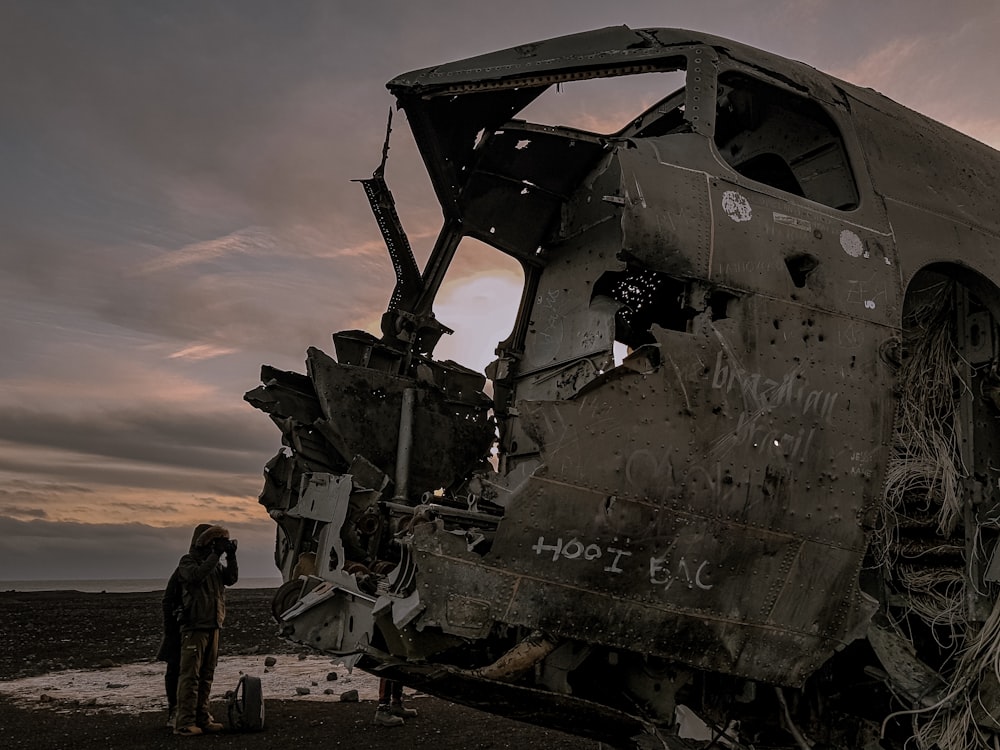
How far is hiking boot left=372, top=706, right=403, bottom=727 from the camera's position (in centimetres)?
829

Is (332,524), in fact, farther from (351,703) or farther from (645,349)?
(351,703)

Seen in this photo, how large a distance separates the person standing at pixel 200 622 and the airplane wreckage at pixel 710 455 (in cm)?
204

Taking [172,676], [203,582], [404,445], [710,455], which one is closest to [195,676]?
[172,676]

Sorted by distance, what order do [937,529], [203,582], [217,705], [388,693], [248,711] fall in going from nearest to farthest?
[937,529]
[248,711]
[203,582]
[388,693]
[217,705]

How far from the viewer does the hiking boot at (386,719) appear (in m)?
8.29

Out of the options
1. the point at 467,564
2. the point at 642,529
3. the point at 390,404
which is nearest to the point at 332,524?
the point at 390,404

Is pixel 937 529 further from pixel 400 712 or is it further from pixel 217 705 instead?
pixel 217 705

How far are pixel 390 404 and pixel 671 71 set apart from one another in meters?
3.39

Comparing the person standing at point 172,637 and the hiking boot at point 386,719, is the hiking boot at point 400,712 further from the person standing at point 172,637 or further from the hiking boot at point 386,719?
the person standing at point 172,637

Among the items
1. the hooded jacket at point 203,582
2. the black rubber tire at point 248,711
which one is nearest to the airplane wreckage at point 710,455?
the hooded jacket at point 203,582

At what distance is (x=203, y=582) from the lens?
8.25 metres

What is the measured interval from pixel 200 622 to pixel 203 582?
38cm

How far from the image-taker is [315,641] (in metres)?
4.94

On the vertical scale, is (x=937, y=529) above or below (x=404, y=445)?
below
